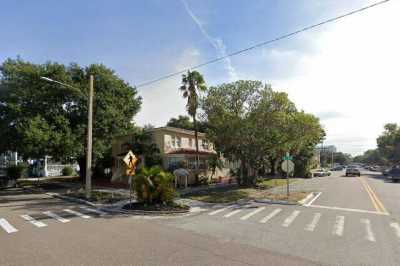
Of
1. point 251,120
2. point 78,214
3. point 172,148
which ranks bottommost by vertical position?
point 78,214

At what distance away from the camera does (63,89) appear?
26000mm

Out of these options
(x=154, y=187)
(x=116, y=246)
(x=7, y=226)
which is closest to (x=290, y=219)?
(x=154, y=187)

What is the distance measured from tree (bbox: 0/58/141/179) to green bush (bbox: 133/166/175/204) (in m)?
9.18

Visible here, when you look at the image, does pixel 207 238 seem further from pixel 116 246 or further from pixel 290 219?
pixel 290 219

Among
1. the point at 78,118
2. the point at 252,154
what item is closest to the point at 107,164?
the point at 78,118

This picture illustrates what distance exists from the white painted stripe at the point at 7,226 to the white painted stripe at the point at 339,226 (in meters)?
11.0

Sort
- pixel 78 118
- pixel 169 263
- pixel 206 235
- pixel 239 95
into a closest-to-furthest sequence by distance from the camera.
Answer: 1. pixel 169 263
2. pixel 206 235
3. pixel 239 95
4. pixel 78 118

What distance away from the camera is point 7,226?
11461 millimetres

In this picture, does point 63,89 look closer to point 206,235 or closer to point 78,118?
point 78,118

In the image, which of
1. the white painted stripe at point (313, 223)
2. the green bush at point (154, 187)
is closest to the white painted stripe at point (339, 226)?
the white painted stripe at point (313, 223)

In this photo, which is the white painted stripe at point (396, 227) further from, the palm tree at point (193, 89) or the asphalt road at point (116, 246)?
the palm tree at point (193, 89)

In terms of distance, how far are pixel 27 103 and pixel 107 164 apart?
14.9m

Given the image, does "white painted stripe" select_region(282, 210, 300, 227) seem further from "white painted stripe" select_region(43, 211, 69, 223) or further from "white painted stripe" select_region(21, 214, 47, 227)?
"white painted stripe" select_region(21, 214, 47, 227)

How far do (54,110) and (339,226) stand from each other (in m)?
23.9
